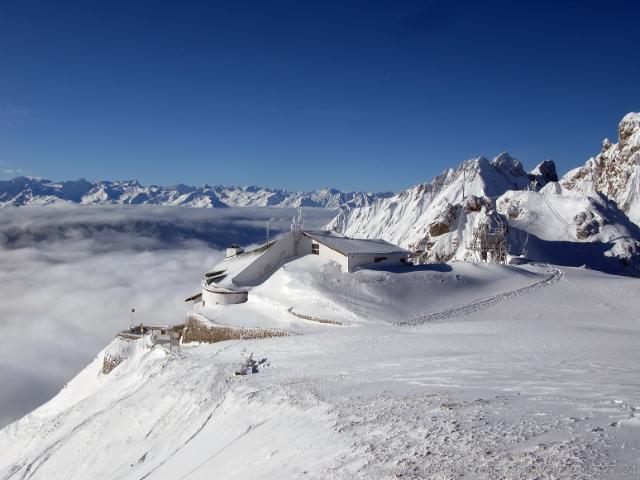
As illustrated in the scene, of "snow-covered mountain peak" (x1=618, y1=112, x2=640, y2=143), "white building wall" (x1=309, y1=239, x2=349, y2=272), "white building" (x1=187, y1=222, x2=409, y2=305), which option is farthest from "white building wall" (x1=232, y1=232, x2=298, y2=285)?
"snow-covered mountain peak" (x1=618, y1=112, x2=640, y2=143)

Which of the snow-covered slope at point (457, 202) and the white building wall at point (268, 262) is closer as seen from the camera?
the white building wall at point (268, 262)

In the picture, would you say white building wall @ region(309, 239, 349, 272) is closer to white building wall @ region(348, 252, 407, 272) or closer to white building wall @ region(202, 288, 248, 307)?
white building wall @ region(348, 252, 407, 272)

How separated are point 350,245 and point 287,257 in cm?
595

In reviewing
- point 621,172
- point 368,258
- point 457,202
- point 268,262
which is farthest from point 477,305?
point 621,172

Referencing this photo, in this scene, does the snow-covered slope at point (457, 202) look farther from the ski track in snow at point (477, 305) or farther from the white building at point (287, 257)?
the white building at point (287, 257)

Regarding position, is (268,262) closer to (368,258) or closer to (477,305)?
(368,258)

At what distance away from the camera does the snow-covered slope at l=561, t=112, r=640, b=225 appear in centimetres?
10381

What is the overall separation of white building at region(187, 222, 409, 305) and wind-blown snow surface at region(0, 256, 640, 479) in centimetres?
364

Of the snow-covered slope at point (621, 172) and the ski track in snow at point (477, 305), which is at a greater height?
the snow-covered slope at point (621, 172)

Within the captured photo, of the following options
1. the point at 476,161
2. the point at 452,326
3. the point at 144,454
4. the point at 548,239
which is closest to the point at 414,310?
the point at 452,326

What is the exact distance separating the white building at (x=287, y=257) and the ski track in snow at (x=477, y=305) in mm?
8132

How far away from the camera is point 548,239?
72500 mm

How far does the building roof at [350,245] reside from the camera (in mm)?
40534

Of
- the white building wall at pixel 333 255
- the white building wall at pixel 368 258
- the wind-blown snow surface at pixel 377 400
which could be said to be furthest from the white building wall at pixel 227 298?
the white building wall at pixel 368 258
